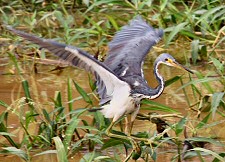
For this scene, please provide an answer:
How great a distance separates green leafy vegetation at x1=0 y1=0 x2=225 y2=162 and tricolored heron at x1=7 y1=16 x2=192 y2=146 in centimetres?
15

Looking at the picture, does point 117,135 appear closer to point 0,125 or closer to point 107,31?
point 0,125

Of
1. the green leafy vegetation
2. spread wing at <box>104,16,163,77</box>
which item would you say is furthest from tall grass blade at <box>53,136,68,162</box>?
spread wing at <box>104,16,163,77</box>

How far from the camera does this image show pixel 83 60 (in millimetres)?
4363

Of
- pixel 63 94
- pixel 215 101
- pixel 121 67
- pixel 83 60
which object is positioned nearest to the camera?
pixel 83 60

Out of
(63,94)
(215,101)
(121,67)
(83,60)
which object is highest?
(83,60)

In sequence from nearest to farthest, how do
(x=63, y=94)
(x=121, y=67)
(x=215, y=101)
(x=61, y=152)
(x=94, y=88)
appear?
(x=61, y=152)
(x=215, y=101)
(x=121, y=67)
(x=94, y=88)
(x=63, y=94)

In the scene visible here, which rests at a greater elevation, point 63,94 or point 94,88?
point 94,88

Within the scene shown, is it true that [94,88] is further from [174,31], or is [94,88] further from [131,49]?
[174,31]

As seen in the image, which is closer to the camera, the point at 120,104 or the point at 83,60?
the point at 83,60

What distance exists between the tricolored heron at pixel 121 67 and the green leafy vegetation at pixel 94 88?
0.15m

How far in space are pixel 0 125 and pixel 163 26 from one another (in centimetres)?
266

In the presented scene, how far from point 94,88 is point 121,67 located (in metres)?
0.25

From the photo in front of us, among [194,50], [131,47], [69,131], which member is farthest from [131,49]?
[194,50]

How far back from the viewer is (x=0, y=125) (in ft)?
15.8
